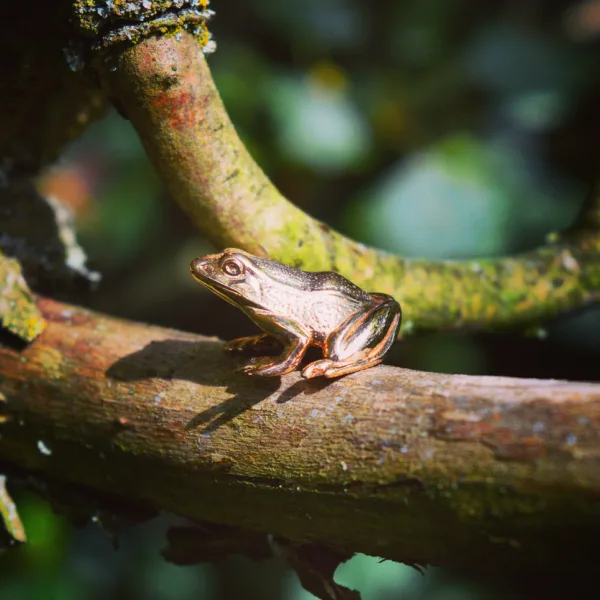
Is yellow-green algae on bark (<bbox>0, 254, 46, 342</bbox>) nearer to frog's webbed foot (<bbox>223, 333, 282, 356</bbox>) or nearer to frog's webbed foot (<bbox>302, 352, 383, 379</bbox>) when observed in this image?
frog's webbed foot (<bbox>223, 333, 282, 356</bbox>)

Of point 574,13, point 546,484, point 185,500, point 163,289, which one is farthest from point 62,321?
point 574,13

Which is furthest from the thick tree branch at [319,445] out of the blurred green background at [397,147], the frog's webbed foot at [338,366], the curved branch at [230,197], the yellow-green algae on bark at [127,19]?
the blurred green background at [397,147]

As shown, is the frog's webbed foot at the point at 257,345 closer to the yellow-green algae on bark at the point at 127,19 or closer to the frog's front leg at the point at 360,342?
the frog's front leg at the point at 360,342

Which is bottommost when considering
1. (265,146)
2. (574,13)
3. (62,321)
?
(62,321)

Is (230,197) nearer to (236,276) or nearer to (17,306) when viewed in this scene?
(236,276)

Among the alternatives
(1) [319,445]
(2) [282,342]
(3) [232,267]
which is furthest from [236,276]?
(1) [319,445]

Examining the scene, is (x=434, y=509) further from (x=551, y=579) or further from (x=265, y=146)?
(x=265, y=146)
